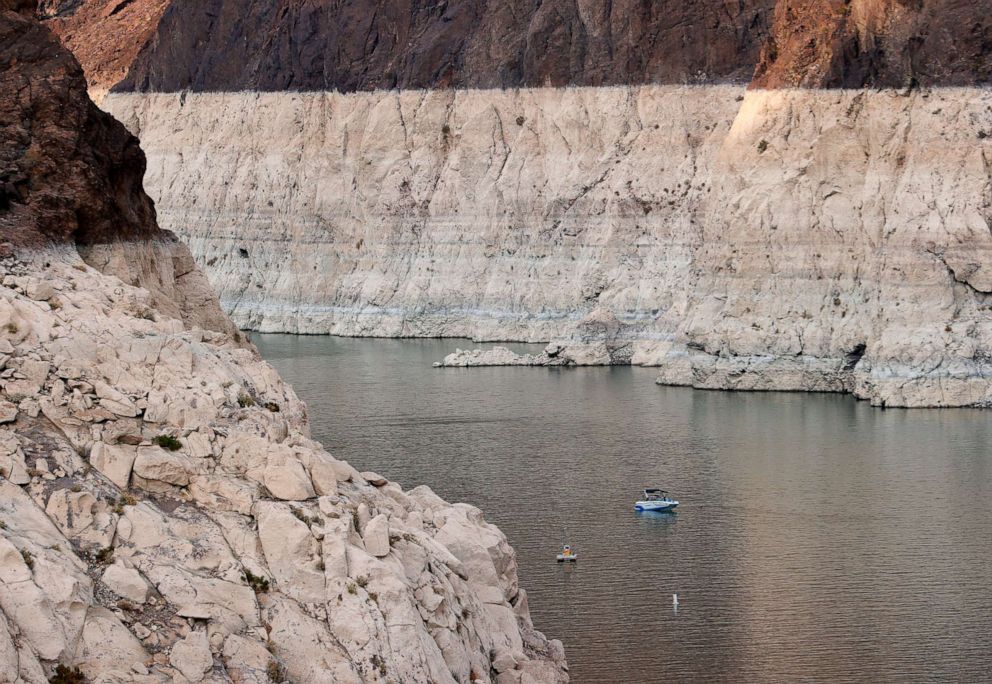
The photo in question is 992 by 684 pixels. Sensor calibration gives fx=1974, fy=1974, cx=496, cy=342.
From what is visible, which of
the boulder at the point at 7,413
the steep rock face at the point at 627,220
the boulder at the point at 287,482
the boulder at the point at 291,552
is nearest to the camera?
the boulder at the point at 291,552

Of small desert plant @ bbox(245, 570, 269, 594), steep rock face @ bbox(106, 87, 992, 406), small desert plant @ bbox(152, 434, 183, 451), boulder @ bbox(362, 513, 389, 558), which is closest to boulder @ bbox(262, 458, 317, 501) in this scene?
boulder @ bbox(362, 513, 389, 558)

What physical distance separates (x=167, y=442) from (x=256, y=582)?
238 cm

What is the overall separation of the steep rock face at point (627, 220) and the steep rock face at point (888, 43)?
721mm

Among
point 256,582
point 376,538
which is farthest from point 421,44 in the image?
point 256,582

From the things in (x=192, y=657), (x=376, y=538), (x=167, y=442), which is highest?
(x=167, y=442)

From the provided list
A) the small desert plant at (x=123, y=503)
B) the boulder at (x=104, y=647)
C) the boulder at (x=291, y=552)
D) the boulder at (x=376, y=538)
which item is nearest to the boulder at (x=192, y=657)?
the boulder at (x=104, y=647)

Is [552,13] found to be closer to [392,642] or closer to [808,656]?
[808,656]

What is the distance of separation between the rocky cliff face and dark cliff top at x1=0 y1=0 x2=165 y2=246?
1060 millimetres

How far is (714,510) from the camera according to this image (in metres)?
49.6

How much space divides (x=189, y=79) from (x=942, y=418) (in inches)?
2750

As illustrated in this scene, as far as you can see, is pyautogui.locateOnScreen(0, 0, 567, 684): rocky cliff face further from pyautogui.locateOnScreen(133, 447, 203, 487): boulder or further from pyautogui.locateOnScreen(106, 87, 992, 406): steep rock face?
pyautogui.locateOnScreen(106, 87, 992, 406): steep rock face

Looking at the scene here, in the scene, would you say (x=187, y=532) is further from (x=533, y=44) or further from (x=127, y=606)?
(x=533, y=44)

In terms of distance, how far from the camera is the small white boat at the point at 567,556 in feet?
139

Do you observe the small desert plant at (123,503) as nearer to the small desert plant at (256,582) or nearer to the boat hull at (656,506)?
the small desert plant at (256,582)
